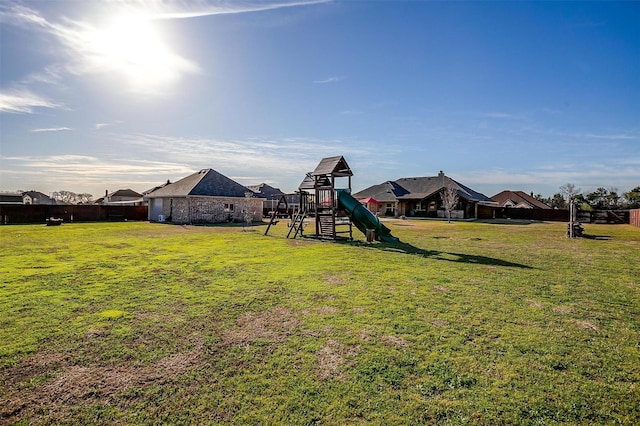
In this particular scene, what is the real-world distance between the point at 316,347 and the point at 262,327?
3.49ft

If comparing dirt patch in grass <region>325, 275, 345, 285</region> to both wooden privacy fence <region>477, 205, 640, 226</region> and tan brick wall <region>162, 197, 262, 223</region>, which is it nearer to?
tan brick wall <region>162, 197, 262, 223</region>

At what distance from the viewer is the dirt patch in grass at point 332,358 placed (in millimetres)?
3721

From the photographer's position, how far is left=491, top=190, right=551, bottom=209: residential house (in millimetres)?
55522

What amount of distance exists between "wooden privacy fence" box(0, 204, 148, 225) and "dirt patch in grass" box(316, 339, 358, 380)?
34504mm

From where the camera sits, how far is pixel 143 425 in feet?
9.51

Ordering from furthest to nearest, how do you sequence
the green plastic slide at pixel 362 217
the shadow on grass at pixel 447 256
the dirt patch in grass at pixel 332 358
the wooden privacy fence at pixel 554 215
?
the wooden privacy fence at pixel 554 215 < the green plastic slide at pixel 362 217 < the shadow on grass at pixel 447 256 < the dirt patch in grass at pixel 332 358

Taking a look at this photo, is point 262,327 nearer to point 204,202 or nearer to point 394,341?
point 394,341

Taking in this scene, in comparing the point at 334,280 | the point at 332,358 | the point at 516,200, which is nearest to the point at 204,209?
the point at 334,280

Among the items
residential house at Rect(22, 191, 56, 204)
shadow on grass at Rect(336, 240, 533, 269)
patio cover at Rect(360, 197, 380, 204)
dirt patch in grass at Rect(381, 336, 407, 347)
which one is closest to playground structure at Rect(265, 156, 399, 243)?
shadow on grass at Rect(336, 240, 533, 269)

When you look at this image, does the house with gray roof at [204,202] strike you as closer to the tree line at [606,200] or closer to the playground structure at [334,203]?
the playground structure at [334,203]

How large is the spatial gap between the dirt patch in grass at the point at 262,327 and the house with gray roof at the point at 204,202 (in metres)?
26.1

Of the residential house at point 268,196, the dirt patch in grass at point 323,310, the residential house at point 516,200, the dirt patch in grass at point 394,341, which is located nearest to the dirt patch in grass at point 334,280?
the dirt patch in grass at point 323,310

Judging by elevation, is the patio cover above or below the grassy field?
above

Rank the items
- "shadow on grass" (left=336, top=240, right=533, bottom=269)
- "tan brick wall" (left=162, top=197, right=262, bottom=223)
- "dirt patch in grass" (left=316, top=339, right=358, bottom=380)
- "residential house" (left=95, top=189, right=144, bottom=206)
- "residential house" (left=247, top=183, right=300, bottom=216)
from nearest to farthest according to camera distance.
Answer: "dirt patch in grass" (left=316, top=339, right=358, bottom=380) → "shadow on grass" (left=336, top=240, right=533, bottom=269) → "tan brick wall" (left=162, top=197, right=262, bottom=223) → "residential house" (left=247, top=183, right=300, bottom=216) → "residential house" (left=95, top=189, right=144, bottom=206)
